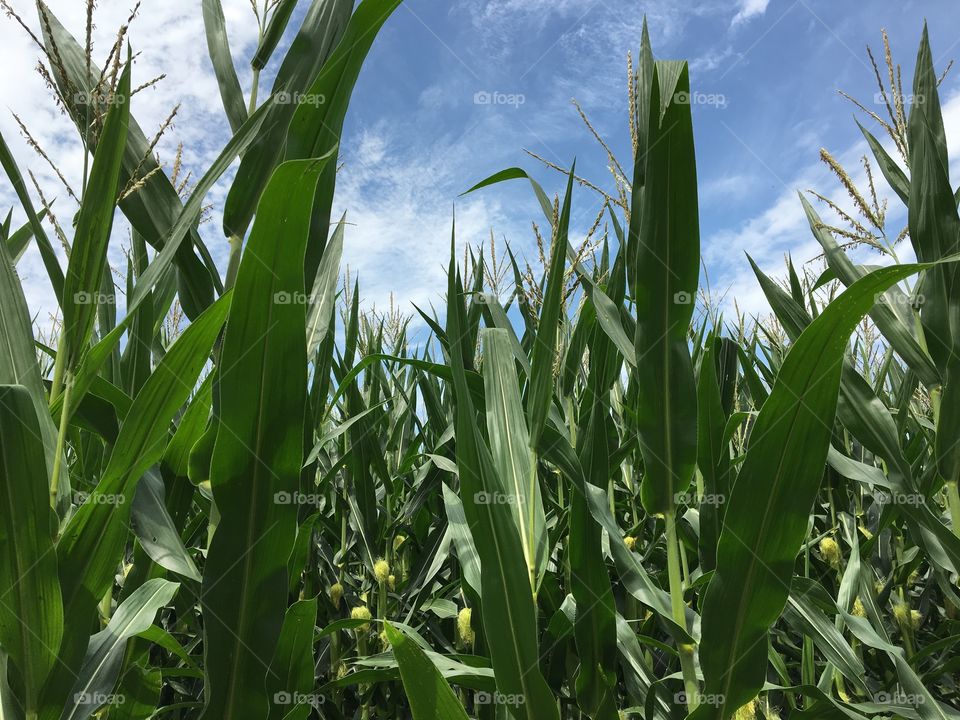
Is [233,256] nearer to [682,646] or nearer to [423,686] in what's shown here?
[423,686]

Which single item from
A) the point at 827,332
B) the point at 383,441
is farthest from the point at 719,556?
the point at 383,441

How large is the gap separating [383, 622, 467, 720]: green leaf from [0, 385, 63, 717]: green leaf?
1.23 feet

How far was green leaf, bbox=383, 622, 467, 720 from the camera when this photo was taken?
0.70m

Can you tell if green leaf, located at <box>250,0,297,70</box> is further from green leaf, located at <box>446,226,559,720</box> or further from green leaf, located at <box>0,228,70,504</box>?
green leaf, located at <box>446,226,559,720</box>

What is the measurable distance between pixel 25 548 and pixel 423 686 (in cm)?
47

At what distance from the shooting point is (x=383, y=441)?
93.9 inches

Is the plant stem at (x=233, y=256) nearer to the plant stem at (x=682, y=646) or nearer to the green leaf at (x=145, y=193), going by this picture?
the green leaf at (x=145, y=193)

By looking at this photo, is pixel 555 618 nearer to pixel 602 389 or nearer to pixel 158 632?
pixel 602 389

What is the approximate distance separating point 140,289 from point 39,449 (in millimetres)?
230

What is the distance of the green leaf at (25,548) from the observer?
24.6 inches

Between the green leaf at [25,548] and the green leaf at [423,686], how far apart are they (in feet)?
1.23

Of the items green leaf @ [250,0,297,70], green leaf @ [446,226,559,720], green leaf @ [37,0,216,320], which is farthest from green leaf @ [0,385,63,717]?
green leaf @ [250,0,297,70]

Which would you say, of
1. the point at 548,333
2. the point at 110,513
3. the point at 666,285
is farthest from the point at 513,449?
the point at 110,513

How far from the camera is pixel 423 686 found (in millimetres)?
724
